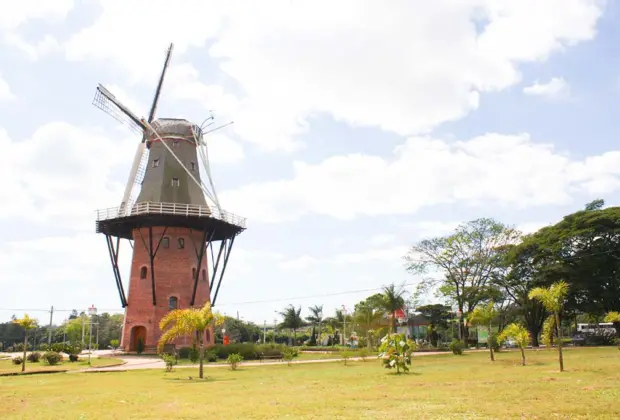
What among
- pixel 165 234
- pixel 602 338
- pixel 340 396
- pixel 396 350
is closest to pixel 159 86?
pixel 165 234

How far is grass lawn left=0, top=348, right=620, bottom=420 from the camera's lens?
11234 mm

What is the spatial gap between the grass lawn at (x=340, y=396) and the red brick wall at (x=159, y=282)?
64.3 feet

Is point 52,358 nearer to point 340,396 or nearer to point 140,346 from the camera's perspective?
point 140,346

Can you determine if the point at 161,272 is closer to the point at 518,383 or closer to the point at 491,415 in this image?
the point at 518,383

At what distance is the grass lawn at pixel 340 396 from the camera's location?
1123 centimetres

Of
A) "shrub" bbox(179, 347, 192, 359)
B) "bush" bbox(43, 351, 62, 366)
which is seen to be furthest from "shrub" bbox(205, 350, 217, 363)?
"bush" bbox(43, 351, 62, 366)

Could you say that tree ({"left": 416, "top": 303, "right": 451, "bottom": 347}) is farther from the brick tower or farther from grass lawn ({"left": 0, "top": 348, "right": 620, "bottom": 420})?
grass lawn ({"left": 0, "top": 348, "right": 620, "bottom": 420})

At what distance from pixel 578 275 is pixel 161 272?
33049mm

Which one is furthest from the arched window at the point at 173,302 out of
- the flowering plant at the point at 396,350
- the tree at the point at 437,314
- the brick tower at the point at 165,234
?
the tree at the point at 437,314

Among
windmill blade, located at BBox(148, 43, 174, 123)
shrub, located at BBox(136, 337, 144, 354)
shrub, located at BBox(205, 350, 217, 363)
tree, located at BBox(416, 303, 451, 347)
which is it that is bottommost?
shrub, located at BBox(205, 350, 217, 363)

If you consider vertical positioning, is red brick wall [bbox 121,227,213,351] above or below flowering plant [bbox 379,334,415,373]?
above

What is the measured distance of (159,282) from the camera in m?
41.6

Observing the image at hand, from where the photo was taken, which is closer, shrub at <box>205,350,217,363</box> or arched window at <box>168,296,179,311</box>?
shrub at <box>205,350,217,363</box>

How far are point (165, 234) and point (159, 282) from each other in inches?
147
